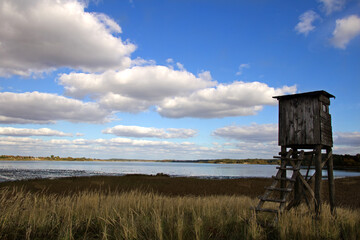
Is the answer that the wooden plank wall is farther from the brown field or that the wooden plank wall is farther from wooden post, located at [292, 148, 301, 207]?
Result: the brown field

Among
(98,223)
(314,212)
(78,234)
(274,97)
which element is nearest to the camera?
(78,234)

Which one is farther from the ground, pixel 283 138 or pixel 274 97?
pixel 274 97

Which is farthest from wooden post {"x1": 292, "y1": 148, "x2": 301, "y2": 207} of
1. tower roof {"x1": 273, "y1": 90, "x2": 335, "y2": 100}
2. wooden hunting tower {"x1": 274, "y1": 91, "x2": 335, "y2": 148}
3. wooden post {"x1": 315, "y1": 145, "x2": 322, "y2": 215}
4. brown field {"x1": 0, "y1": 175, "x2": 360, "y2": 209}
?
brown field {"x1": 0, "y1": 175, "x2": 360, "y2": 209}

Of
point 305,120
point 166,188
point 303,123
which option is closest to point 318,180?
point 303,123

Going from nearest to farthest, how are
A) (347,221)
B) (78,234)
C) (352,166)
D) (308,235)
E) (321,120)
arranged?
1. (308,235)
2. (78,234)
3. (347,221)
4. (321,120)
5. (352,166)

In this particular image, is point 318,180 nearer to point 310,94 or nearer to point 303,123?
point 303,123

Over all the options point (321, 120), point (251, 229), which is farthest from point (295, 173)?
point (251, 229)

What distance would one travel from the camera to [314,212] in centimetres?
1104

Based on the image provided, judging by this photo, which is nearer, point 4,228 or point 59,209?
point 4,228

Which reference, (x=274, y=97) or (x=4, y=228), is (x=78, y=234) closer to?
(x=4, y=228)

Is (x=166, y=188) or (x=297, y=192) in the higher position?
(x=297, y=192)

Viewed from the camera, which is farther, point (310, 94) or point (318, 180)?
point (310, 94)

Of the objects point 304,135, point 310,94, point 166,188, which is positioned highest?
point 310,94

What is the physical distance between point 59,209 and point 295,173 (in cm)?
880
